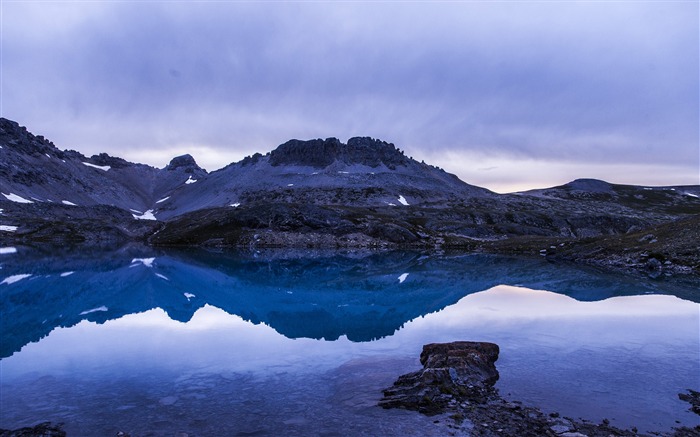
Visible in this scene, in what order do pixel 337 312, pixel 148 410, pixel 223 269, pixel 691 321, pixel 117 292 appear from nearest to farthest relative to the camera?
pixel 148 410, pixel 691 321, pixel 337 312, pixel 117 292, pixel 223 269

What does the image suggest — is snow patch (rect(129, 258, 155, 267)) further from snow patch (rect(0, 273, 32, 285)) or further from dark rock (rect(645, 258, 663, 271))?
dark rock (rect(645, 258, 663, 271))

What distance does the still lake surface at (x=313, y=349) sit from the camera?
17766 millimetres

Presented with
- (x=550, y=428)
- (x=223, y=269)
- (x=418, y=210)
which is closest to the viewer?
(x=550, y=428)

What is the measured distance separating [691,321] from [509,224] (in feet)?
440

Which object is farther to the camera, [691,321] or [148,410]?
[691,321]

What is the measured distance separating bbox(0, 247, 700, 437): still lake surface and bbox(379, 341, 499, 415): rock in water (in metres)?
0.82

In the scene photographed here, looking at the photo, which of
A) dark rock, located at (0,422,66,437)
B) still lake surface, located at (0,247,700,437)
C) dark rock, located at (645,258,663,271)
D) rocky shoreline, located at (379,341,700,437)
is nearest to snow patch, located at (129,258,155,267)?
still lake surface, located at (0,247,700,437)

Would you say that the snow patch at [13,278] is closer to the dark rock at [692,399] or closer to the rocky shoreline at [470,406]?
the rocky shoreline at [470,406]

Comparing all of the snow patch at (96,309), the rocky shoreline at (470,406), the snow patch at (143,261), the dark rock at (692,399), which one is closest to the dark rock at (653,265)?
the dark rock at (692,399)

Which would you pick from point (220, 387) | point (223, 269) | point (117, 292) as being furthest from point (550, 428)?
point (223, 269)

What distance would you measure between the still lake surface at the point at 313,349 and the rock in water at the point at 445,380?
82 centimetres

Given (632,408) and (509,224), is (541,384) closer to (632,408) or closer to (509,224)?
(632,408)

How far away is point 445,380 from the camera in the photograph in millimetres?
20469

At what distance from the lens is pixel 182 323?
38250 mm
